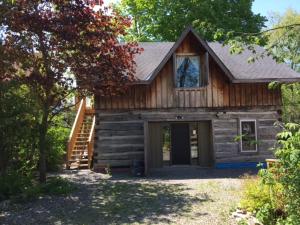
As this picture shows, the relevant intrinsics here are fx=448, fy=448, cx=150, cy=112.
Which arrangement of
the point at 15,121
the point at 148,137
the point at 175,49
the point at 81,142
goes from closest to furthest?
the point at 15,121 → the point at 175,49 → the point at 148,137 → the point at 81,142

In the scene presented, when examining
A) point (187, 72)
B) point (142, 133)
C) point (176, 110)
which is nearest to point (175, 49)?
point (187, 72)

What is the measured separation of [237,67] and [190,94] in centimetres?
295

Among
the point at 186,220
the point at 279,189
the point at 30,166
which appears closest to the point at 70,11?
the point at 30,166

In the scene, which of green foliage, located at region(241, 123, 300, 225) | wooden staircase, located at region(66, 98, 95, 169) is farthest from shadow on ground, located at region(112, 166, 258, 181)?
green foliage, located at region(241, 123, 300, 225)

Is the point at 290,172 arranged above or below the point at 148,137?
below

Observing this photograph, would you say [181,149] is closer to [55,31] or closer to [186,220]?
[55,31]

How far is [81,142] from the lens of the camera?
2231 centimetres

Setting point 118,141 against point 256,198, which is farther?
point 118,141

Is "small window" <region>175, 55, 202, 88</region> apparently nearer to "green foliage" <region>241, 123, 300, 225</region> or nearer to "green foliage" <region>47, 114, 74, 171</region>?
"green foliage" <region>47, 114, 74, 171</region>

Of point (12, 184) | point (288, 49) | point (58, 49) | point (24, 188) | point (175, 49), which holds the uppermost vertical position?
point (175, 49)

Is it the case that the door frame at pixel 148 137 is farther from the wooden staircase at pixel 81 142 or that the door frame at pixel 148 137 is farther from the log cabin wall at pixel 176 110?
the wooden staircase at pixel 81 142

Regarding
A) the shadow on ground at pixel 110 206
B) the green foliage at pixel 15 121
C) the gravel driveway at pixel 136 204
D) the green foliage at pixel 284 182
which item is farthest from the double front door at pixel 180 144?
the green foliage at pixel 284 182

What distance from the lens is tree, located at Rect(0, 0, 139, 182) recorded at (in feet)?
45.6

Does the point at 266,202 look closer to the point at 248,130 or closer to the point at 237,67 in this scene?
the point at 248,130
